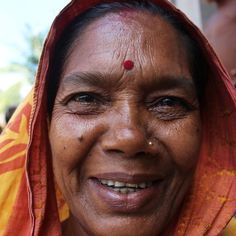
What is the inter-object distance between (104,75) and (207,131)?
1.58 feet

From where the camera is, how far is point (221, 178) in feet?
5.36

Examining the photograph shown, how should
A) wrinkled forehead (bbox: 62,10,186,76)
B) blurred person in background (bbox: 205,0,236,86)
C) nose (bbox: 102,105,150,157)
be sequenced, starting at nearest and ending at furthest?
nose (bbox: 102,105,150,157), wrinkled forehead (bbox: 62,10,186,76), blurred person in background (bbox: 205,0,236,86)

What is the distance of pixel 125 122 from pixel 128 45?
25 cm

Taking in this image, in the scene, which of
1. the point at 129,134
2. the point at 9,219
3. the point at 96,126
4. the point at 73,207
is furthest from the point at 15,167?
the point at 129,134

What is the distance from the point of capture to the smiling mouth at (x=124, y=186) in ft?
4.64

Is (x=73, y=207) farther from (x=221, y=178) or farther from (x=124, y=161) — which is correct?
(x=221, y=178)

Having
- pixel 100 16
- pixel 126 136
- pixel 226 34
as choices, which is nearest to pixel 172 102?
pixel 126 136

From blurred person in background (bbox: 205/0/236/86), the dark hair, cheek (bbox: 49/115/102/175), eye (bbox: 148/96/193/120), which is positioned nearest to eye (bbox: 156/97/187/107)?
eye (bbox: 148/96/193/120)

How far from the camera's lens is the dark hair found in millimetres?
1506

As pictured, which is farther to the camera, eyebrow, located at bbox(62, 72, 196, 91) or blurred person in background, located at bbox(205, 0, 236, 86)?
blurred person in background, located at bbox(205, 0, 236, 86)

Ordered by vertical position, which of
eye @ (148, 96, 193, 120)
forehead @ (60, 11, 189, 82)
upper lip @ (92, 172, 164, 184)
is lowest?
upper lip @ (92, 172, 164, 184)

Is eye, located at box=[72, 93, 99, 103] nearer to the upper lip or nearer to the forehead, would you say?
the forehead

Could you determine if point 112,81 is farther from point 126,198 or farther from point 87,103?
point 126,198

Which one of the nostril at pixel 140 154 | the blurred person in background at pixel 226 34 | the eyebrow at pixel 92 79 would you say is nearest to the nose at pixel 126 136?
the nostril at pixel 140 154
